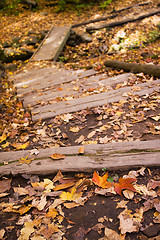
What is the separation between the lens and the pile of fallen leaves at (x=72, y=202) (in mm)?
1601

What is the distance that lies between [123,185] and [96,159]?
0.42 meters

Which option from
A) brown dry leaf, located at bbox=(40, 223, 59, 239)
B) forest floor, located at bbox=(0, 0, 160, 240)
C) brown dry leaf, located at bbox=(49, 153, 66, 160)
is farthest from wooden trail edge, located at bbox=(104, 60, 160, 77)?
brown dry leaf, located at bbox=(40, 223, 59, 239)

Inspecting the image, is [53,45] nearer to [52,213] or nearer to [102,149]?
[102,149]

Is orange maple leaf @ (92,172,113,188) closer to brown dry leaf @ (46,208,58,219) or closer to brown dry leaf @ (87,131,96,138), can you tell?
brown dry leaf @ (46,208,58,219)

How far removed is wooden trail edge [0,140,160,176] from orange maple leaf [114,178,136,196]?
164mm

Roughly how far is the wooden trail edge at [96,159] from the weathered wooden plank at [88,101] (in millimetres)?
1346

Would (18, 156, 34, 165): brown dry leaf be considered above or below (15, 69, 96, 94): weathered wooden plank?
above

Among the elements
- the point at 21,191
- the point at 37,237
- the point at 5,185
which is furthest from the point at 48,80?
the point at 37,237

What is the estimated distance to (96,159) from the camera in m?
2.16

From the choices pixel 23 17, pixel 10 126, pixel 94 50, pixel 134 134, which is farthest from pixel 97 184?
pixel 23 17

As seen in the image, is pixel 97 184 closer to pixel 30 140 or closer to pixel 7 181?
pixel 7 181

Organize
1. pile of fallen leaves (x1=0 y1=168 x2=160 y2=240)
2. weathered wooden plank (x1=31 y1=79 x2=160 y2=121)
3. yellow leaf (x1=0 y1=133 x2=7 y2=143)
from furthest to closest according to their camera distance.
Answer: weathered wooden plank (x1=31 y1=79 x2=160 y2=121)
yellow leaf (x1=0 y1=133 x2=7 y2=143)
pile of fallen leaves (x1=0 y1=168 x2=160 y2=240)

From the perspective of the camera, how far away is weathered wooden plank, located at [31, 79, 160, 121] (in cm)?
360

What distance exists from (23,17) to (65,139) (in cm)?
1144
